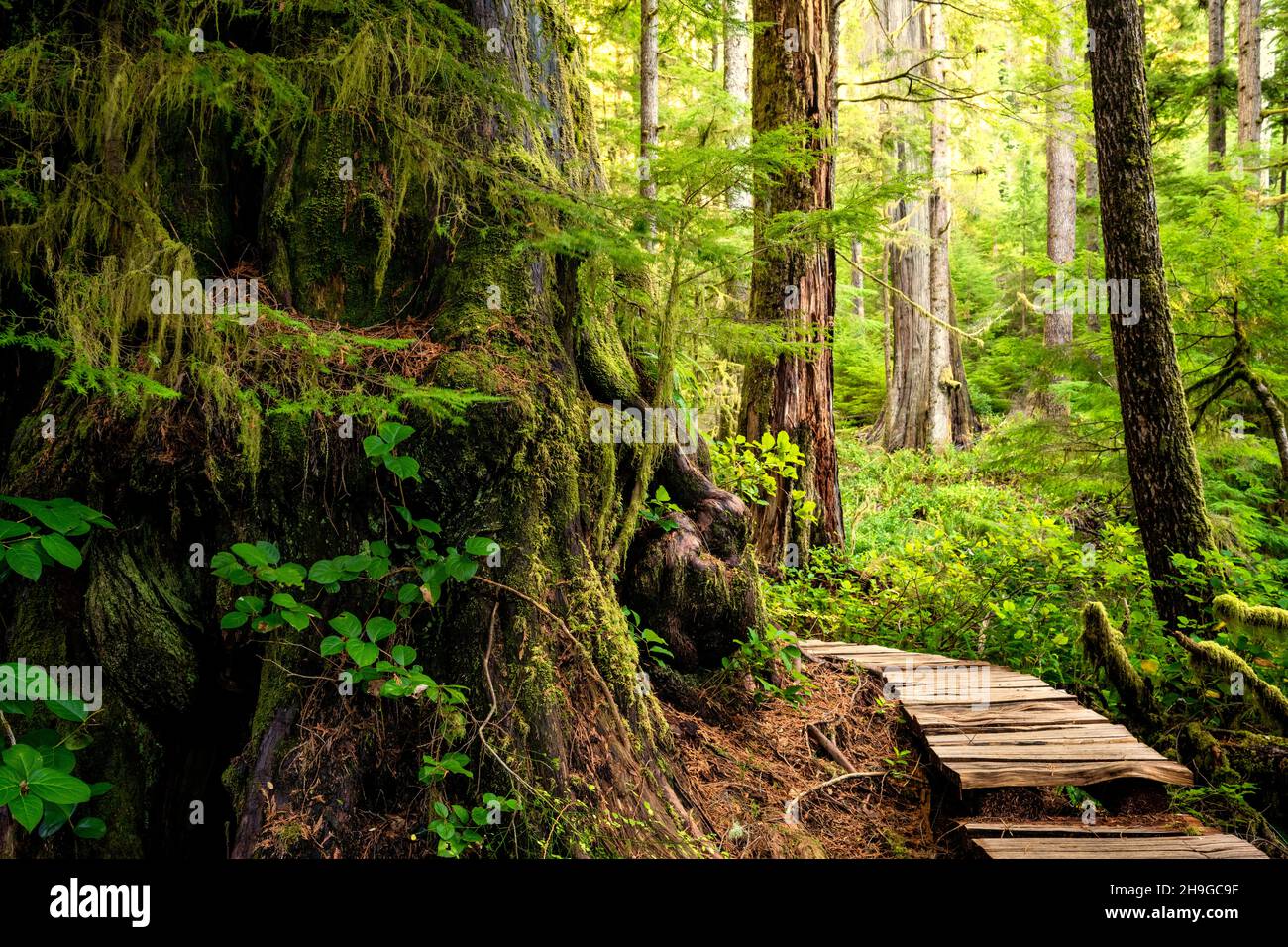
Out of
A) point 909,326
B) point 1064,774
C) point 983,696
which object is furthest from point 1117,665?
point 909,326

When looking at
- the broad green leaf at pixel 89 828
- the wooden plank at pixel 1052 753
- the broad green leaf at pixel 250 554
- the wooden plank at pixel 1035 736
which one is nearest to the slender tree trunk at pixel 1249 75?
the wooden plank at pixel 1035 736

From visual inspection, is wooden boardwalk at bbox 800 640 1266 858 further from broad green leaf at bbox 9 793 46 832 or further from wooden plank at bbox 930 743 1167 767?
broad green leaf at bbox 9 793 46 832

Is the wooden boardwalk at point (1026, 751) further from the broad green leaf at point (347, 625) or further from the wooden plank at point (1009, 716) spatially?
the broad green leaf at point (347, 625)

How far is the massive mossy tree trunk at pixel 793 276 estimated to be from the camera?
26.2ft

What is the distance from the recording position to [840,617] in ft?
24.1

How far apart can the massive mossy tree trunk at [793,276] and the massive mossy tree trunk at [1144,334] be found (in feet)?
7.92

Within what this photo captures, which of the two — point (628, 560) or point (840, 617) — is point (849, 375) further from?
point (628, 560)

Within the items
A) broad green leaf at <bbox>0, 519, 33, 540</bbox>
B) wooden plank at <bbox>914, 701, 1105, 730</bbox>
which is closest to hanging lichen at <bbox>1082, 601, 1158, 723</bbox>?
wooden plank at <bbox>914, 701, 1105, 730</bbox>

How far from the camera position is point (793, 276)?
26.3ft

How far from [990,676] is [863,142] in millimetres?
14637

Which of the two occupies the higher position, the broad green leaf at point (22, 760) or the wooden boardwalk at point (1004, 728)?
the broad green leaf at point (22, 760)

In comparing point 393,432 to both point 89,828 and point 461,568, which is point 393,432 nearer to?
point 461,568

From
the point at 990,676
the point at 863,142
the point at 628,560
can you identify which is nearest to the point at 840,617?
the point at 990,676

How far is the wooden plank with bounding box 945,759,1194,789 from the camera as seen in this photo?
Result: 4.14 metres
